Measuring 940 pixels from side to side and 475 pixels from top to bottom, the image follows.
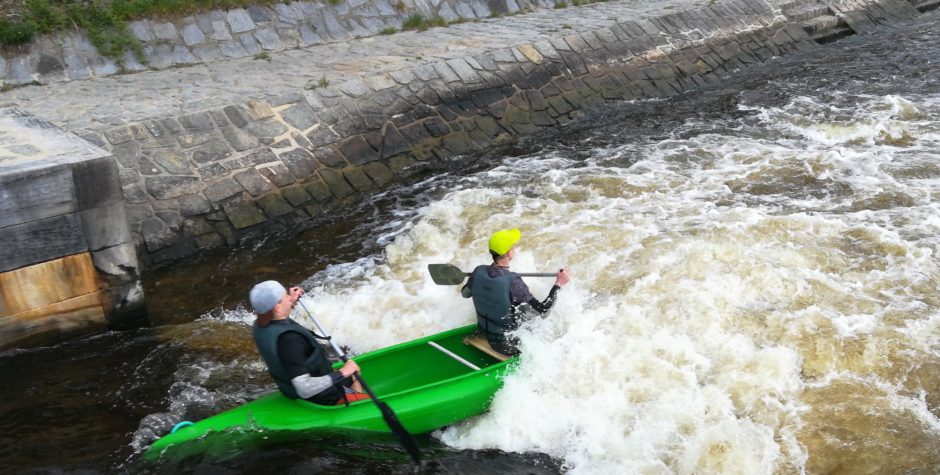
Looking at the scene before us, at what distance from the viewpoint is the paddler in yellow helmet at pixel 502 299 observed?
6.04 metres

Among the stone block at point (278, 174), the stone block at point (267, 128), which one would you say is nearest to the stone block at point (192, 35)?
the stone block at point (267, 128)

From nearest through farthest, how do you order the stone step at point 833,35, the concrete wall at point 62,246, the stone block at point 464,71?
the concrete wall at point 62,246, the stone block at point 464,71, the stone step at point 833,35

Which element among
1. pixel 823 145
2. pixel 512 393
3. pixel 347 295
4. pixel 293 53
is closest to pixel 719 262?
pixel 512 393

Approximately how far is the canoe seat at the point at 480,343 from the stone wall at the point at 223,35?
716 centimetres

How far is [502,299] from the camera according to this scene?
602 centimetres

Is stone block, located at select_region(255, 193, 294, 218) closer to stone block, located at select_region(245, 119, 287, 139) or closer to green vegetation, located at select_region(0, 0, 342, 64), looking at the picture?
stone block, located at select_region(245, 119, 287, 139)

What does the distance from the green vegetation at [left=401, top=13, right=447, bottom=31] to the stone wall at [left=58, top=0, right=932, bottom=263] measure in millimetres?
1923

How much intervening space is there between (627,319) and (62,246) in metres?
4.76

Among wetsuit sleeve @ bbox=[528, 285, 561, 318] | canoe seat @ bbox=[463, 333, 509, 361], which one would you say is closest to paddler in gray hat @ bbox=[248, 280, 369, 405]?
canoe seat @ bbox=[463, 333, 509, 361]

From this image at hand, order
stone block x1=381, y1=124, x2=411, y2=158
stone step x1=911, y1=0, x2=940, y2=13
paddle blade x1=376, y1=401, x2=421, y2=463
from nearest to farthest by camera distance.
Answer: paddle blade x1=376, y1=401, x2=421, y2=463
stone block x1=381, y1=124, x2=411, y2=158
stone step x1=911, y1=0, x2=940, y2=13

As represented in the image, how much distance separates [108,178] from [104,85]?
14.2ft

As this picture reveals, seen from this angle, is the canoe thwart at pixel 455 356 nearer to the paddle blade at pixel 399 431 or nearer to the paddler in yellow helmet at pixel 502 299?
the paddler in yellow helmet at pixel 502 299

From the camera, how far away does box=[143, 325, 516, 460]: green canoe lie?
524 cm

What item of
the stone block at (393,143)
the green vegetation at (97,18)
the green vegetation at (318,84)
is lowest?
the stone block at (393,143)
